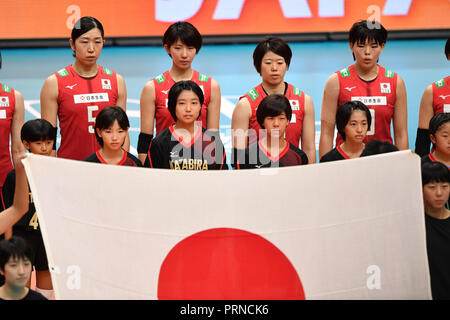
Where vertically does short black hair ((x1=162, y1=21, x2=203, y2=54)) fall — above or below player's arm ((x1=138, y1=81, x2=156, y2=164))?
above

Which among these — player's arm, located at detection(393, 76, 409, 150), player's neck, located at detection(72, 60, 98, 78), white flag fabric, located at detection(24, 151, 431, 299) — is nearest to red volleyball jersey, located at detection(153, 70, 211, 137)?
player's neck, located at detection(72, 60, 98, 78)

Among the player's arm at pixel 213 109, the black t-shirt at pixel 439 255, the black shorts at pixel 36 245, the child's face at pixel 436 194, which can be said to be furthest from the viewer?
the player's arm at pixel 213 109

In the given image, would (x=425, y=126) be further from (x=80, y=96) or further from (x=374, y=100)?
(x=80, y=96)

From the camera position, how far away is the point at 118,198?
252cm

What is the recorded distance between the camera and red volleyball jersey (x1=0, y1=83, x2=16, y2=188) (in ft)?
15.6

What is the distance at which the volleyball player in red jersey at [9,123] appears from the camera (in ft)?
15.6

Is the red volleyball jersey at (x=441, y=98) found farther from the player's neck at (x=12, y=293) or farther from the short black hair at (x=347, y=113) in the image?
the player's neck at (x=12, y=293)

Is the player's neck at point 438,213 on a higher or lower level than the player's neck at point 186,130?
lower

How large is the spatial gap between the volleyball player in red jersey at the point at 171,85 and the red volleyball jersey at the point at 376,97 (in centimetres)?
96

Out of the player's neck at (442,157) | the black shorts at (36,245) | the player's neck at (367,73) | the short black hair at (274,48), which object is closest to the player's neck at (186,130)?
the short black hair at (274,48)

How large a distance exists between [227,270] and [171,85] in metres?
2.57

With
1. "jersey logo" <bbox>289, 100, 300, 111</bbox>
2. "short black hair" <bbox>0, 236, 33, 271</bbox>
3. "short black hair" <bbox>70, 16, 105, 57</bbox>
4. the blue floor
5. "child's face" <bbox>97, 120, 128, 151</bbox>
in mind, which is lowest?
"short black hair" <bbox>0, 236, 33, 271</bbox>

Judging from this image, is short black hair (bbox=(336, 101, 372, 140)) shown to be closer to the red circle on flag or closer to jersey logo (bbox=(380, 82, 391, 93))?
jersey logo (bbox=(380, 82, 391, 93))

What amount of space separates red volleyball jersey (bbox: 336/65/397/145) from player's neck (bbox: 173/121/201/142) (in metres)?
1.16
